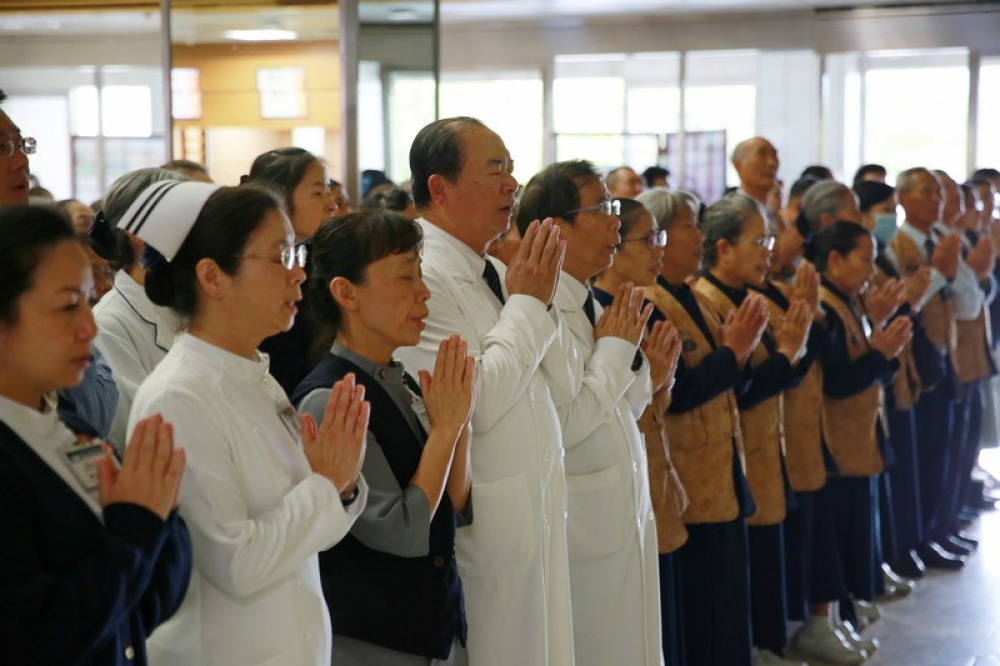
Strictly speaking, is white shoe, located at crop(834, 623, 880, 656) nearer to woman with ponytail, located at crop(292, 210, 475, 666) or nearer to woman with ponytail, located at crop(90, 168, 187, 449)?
woman with ponytail, located at crop(292, 210, 475, 666)

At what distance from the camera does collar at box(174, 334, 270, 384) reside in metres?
1.95

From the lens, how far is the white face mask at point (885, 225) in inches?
254

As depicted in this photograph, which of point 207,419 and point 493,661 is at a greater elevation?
point 207,419

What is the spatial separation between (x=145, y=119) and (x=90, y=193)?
0.95 m

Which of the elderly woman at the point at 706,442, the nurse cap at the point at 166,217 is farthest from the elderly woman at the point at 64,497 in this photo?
the elderly woman at the point at 706,442

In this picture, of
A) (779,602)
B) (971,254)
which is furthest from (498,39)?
(779,602)

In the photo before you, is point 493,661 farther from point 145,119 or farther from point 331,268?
point 145,119

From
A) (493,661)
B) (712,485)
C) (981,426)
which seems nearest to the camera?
(493,661)

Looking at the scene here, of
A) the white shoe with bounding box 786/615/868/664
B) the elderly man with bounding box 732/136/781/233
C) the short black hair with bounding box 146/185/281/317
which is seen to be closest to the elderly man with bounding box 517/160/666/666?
the short black hair with bounding box 146/185/281/317

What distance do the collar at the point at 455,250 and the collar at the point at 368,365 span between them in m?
0.49

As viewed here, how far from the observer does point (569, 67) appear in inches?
514

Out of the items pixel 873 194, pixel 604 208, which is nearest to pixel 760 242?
pixel 604 208

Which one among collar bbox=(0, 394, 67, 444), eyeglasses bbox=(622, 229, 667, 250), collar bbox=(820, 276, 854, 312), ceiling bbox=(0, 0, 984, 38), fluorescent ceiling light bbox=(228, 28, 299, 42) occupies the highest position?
ceiling bbox=(0, 0, 984, 38)

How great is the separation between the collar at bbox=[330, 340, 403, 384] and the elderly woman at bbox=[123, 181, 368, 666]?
299 millimetres
